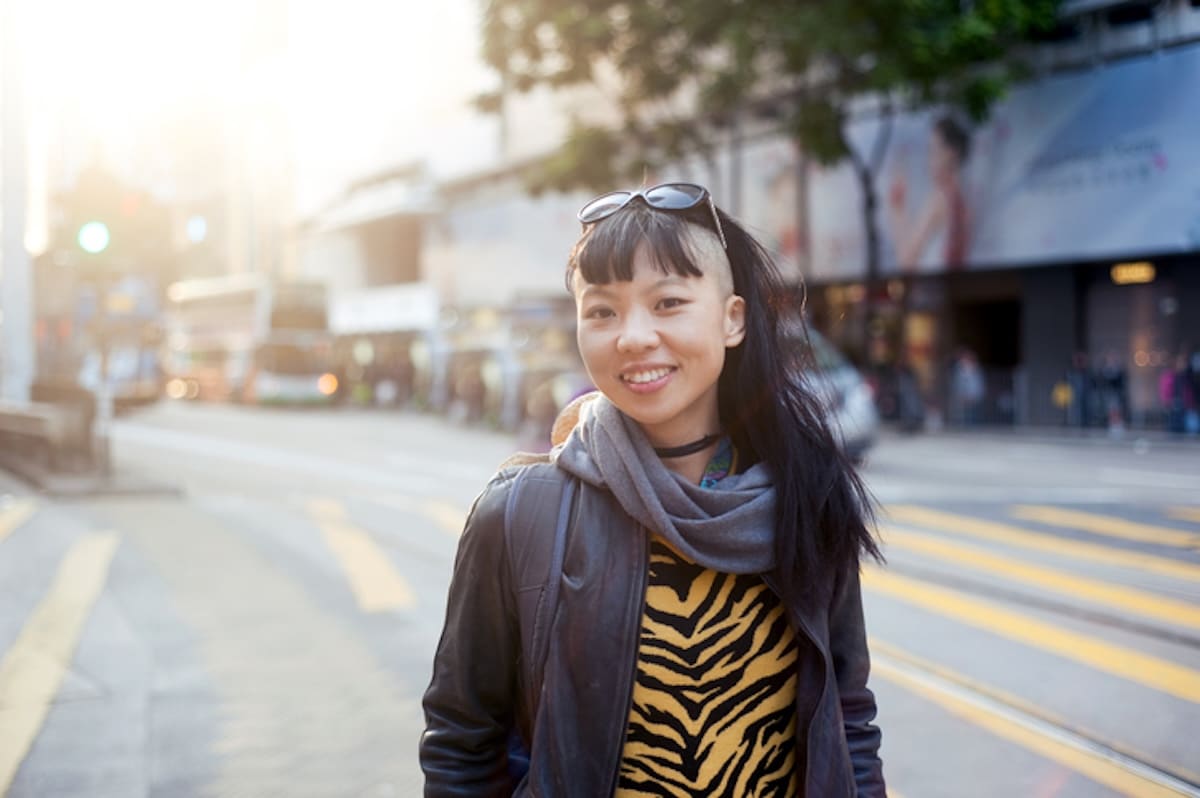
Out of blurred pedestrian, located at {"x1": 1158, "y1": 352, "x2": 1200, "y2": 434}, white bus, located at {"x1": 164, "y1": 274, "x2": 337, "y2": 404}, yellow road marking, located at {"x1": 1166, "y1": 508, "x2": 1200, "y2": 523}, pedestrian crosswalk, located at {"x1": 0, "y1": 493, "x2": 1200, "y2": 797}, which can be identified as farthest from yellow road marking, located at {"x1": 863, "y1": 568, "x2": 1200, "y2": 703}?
white bus, located at {"x1": 164, "y1": 274, "x2": 337, "y2": 404}

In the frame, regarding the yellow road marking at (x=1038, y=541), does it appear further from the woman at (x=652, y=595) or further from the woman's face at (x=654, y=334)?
the woman's face at (x=654, y=334)

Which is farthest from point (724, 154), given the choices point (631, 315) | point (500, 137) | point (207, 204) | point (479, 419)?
point (207, 204)

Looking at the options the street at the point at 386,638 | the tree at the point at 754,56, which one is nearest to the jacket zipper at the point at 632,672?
the street at the point at 386,638

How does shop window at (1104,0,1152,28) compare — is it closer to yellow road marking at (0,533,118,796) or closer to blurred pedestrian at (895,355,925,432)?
blurred pedestrian at (895,355,925,432)

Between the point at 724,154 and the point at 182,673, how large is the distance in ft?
83.8

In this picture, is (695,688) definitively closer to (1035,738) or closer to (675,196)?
(675,196)

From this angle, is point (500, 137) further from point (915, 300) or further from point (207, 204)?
point (207, 204)

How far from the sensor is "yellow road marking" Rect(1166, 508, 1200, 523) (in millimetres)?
10195

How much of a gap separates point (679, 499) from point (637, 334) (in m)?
0.26

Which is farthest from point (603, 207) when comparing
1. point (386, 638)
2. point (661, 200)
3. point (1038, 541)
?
point (1038, 541)

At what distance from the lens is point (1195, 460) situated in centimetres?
1627

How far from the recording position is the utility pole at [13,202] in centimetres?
1474

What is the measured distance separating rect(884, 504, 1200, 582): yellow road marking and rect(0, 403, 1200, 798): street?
33mm

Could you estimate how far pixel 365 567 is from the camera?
28.9ft
